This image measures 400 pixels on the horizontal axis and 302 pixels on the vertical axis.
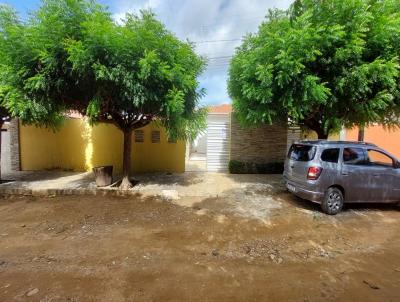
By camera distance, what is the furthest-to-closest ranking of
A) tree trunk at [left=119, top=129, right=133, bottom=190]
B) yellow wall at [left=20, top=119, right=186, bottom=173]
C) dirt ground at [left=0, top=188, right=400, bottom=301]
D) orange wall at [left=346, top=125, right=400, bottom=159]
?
orange wall at [left=346, top=125, right=400, bottom=159] < yellow wall at [left=20, top=119, right=186, bottom=173] < tree trunk at [left=119, top=129, right=133, bottom=190] < dirt ground at [left=0, top=188, right=400, bottom=301]

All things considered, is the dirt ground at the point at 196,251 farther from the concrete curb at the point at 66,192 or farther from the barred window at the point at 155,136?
the barred window at the point at 155,136

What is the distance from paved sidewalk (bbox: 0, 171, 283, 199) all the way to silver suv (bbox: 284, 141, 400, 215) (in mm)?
2281

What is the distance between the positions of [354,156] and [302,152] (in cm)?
126

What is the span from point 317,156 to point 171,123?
418 centimetres

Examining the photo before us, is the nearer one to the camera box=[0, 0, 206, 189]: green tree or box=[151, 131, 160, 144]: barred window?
box=[0, 0, 206, 189]: green tree

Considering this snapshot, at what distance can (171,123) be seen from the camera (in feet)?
24.9

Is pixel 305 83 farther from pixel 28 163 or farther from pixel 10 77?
pixel 28 163

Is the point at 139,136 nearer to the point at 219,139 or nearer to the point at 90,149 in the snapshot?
the point at 90,149

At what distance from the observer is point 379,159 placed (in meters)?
6.64

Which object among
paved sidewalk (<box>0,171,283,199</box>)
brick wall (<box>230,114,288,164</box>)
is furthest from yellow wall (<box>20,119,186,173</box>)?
brick wall (<box>230,114,288,164</box>)

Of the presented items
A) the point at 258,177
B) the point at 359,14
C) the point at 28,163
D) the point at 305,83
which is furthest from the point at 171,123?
the point at 28,163

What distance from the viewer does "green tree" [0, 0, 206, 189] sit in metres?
6.08

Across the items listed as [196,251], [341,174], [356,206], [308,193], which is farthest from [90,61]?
[356,206]

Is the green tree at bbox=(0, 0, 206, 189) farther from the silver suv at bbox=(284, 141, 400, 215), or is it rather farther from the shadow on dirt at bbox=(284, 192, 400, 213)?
the shadow on dirt at bbox=(284, 192, 400, 213)
